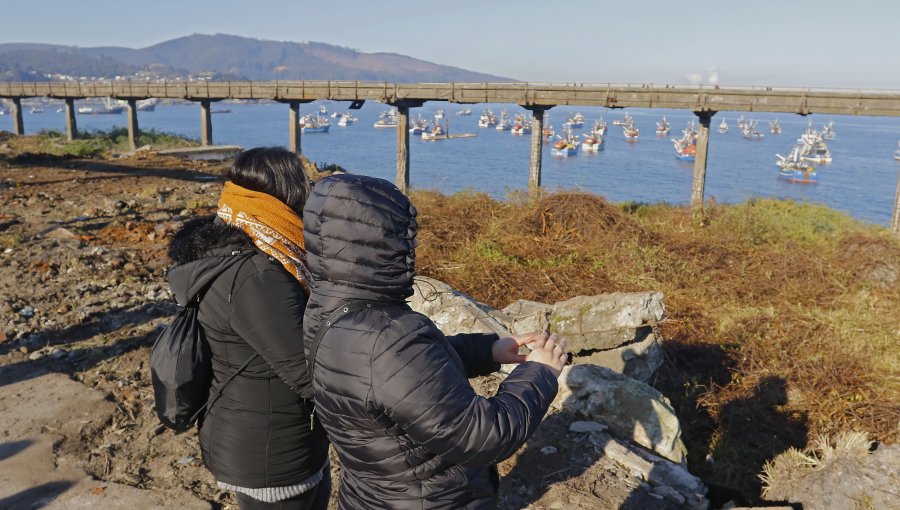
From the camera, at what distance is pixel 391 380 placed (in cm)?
160

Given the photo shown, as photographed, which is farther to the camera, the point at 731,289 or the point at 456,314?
the point at 731,289

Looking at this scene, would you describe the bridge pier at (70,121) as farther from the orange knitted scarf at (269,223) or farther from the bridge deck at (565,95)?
the orange knitted scarf at (269,223)

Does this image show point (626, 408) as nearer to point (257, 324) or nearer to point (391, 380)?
point (257, 324)

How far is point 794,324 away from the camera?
774cm

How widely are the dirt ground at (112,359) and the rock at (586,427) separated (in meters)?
0.06

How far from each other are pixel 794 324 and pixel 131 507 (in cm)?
727

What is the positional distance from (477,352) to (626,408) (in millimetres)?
2901

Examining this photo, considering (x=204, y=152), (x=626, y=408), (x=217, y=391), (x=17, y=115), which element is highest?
(x=17, y=115)

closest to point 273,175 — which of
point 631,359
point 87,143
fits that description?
point 631,359

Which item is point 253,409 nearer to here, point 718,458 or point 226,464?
point 226,464

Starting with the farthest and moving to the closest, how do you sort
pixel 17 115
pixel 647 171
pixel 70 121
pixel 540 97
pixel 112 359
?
pixel 647 171, pixel 17 115, pixel 70 121, pixel 540 97, pixel 112 359

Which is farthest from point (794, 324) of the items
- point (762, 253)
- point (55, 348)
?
point (55, 348)

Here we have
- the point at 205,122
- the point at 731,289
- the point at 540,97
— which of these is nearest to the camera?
the point at 731,289

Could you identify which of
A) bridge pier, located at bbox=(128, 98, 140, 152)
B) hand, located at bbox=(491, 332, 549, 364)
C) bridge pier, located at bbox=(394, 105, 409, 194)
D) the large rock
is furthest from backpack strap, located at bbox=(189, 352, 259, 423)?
bridge pier, located at bbox=(128, 98, 140, 152)
